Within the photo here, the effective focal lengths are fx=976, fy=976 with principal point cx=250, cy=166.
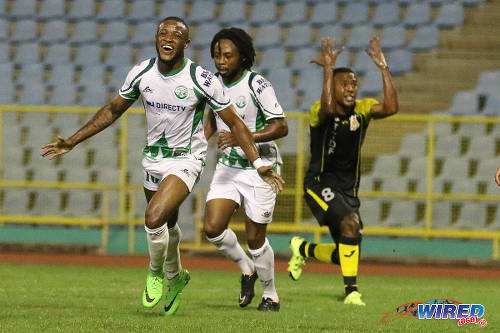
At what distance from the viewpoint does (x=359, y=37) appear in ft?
61.6

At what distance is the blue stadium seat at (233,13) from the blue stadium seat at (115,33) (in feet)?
6.31

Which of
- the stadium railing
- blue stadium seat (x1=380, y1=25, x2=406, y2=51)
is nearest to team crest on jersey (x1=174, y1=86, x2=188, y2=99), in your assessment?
the stadium railing

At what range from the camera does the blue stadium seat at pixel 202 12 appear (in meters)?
19.4

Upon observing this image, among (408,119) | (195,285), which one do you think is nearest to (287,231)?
(408,119)

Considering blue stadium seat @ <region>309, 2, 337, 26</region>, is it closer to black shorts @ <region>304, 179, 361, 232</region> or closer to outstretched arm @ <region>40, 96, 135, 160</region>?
black shorts @ <region>304, 179, 361, 232</region>

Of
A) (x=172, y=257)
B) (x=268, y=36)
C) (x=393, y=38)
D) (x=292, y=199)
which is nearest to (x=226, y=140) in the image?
(x=172, y=257)

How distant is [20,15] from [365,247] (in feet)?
29.8

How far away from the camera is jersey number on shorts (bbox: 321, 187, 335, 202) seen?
9.20m

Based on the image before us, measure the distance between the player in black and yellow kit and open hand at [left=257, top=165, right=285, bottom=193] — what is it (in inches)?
89.3

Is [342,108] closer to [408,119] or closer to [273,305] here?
[273,305]

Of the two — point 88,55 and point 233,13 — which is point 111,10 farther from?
point 233,13

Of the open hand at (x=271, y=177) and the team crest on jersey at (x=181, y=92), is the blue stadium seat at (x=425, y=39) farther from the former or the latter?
the open hand at (x=271, y=177)

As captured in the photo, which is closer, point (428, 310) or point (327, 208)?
point (428, 310)

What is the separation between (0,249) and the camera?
1545cm
